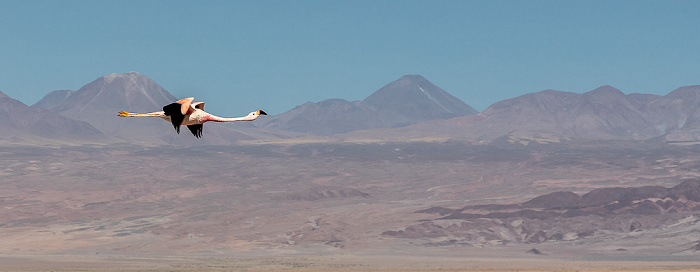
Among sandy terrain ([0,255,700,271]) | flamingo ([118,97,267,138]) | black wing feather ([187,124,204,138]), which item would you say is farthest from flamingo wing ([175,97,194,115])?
sandy terrain ([0,255,700,271])

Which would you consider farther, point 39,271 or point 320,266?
point 320,266

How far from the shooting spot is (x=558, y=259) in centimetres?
18438

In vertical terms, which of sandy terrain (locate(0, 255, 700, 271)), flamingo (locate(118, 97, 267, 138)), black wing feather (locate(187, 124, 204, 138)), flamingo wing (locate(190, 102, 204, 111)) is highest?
flamingo wing (locate(190, 102, 204, 111))

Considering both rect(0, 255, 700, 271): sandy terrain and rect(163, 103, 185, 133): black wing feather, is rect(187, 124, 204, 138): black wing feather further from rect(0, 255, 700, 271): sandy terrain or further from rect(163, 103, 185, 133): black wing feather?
rect(0, 255, 700, 271): sandy terrain

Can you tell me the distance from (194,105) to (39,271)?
435 ft

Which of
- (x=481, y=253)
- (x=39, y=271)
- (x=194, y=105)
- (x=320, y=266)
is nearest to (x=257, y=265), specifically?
(x=320, y=266)

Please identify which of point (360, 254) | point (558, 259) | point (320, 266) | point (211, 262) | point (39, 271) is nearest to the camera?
point (39, 271)

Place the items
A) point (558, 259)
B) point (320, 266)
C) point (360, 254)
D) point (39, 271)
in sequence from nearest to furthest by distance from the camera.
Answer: point (39, 271) < point (320, 266) < point (558, 259) < point (360, 254)

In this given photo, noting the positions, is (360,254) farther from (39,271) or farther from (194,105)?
(194,105)

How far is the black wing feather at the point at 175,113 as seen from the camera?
1875cm

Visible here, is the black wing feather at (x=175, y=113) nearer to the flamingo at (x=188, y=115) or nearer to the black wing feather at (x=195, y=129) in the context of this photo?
the flamingo at (x=188, y=115)

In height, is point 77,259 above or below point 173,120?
below

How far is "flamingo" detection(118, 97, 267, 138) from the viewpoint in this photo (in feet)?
62.1

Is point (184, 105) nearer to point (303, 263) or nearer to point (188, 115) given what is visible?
point (188, 115)
